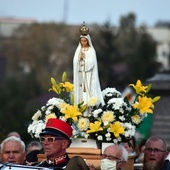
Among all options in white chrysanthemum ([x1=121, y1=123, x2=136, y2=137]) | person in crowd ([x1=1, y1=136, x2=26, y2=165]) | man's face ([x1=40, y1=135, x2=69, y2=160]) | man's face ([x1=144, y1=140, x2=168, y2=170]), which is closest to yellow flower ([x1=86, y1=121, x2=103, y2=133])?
white chrysanthemum ([x1=121, y1=123, x2=136, y2=137])

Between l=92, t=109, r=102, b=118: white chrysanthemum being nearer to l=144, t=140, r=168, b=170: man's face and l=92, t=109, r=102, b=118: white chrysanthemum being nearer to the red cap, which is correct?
l=144, t=140, r=168, b=170: man's face

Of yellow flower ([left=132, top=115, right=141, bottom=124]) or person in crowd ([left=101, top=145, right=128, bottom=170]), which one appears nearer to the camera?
person in crowd ([left=101, top=145, right=128, bottom=170])

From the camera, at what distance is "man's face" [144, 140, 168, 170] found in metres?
14.2

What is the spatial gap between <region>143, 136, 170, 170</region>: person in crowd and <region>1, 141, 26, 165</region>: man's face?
4.62 ft

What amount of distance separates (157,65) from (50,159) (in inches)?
2137

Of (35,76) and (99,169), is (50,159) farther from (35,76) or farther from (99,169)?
(35,76)

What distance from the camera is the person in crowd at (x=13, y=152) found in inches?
549

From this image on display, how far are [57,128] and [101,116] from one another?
3.85 feet

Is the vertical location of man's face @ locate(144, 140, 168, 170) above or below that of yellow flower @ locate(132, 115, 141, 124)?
below

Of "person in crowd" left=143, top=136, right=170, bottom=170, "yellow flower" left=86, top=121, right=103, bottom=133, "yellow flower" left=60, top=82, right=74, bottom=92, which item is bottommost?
"person in crowd" left=143, top=136, right=170, bottom=170

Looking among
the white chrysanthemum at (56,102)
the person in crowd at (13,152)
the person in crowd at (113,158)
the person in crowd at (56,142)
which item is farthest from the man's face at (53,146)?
the white chrysanthemum at (56,102)

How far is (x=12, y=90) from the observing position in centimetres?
6003

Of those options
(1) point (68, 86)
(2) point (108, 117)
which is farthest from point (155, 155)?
(1) point (68, 86)

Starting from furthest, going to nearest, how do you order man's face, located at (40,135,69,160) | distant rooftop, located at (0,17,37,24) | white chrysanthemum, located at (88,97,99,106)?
distant rooftop, located at (0,17,37,24) → white chrysanthemum, located at (88,97,99,106) → man's face, located at (40,135,69,160)
